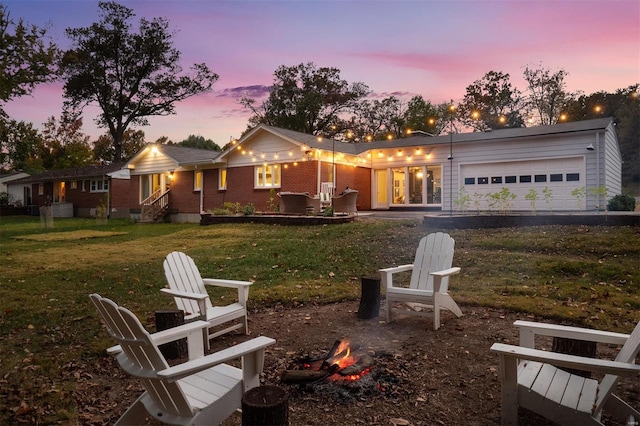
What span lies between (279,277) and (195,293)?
336cm

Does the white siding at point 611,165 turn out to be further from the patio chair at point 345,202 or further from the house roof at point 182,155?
the house roof at point 182,155

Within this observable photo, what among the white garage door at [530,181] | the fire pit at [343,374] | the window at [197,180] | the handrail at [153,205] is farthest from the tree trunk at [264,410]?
the handrail at [153,205]

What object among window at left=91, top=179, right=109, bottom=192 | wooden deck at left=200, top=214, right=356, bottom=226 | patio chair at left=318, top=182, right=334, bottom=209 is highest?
window at left=91, top=179, right=109, bottom=192

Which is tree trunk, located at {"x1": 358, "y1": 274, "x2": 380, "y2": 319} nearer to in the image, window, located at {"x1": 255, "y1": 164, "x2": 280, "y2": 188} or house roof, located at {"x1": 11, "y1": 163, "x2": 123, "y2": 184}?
window, located at {"x1": 255, "y1": 164, "x2": 280, "y2": 188}

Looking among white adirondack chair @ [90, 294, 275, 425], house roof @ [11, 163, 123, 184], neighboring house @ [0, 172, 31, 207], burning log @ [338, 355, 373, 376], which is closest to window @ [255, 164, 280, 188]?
house roof @ [11, 163, 123, 184]

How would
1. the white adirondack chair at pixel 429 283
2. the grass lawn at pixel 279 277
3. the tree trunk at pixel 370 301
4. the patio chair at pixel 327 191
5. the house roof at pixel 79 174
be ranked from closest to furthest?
the grass lawn at pixel 279 277 → the white adirondack chair at pixel 429 283 → the tree trunk at pixel 370 301 → the patio chair at pixel 327 191 → the house roof at pixel 79 174

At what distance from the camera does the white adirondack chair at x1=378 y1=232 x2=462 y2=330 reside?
485cm

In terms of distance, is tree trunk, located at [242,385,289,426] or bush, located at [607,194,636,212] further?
bush, located at [607,194,636,212]

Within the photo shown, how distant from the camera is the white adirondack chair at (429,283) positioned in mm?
4848

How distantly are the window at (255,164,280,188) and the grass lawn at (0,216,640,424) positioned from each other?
6447mm

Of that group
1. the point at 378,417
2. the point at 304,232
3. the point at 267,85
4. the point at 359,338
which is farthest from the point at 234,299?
the point at 267,85

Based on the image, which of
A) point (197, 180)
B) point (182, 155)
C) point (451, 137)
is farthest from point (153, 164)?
point (451, 137)

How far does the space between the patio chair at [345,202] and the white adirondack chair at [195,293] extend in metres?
10.7

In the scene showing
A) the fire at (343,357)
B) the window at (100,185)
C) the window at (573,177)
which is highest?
the window at (100,185)
